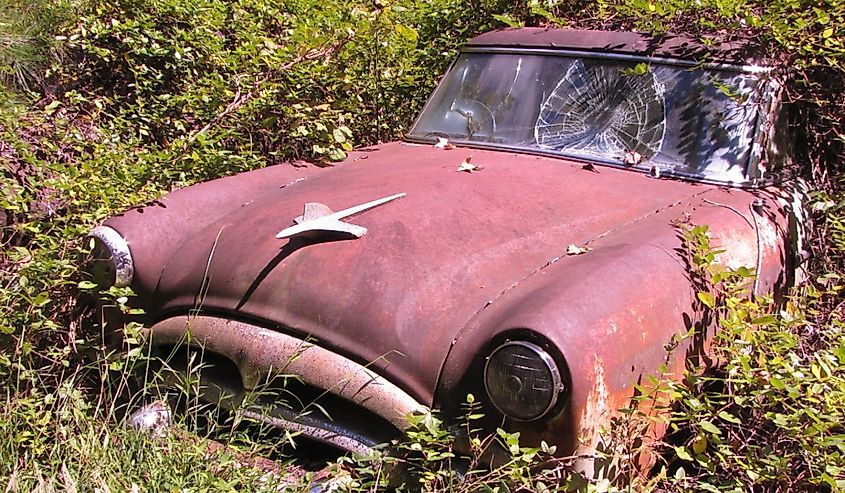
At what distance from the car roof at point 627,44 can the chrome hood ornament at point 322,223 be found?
1680mm

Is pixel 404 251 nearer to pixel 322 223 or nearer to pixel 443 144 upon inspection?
pixel 322 223

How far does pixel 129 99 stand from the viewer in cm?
635

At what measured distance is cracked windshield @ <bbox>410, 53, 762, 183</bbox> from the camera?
3645 millimetres

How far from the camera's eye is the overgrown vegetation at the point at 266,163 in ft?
8.38

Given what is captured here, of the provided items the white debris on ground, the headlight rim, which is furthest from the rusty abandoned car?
the white debris on ground

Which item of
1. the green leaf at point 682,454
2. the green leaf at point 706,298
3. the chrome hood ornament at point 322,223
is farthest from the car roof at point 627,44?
the green leaf at point 682,454

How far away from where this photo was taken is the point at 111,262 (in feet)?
9.95

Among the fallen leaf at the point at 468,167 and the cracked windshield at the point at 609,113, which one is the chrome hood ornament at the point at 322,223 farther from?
the cracked windshield at the point at 609,113

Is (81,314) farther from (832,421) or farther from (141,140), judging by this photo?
(832,421)

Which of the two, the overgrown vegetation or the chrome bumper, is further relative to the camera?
the overgrown vegetation

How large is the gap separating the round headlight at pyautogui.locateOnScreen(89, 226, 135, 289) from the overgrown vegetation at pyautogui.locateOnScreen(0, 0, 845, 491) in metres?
0.19

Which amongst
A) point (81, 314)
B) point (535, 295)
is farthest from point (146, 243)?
point (535, 295)

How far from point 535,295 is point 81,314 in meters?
1.96

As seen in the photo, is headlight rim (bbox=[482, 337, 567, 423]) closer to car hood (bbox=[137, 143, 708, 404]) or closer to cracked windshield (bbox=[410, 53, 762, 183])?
car hood (bbox=[137, 143, 708, 404])
